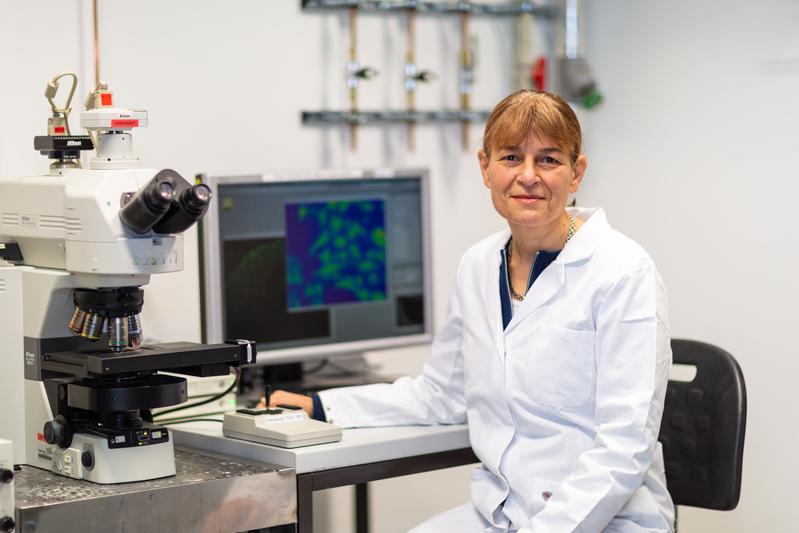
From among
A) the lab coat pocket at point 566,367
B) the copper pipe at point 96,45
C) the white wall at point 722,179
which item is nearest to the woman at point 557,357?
the lab coat pocket at point 566,367

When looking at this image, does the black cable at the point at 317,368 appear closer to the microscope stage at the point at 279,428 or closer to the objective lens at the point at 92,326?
the microscope stage at the point at 279,428

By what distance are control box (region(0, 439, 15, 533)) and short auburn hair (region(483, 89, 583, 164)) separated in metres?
0.98

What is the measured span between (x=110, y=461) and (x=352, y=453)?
43 cm

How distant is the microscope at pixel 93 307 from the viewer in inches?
72.8

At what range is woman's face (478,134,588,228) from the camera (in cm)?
204

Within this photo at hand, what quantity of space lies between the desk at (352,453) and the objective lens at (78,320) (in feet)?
1.20

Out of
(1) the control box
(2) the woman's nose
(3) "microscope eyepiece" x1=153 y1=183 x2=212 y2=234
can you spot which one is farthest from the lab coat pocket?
(1) the control box

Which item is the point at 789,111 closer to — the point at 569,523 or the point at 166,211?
the point at 569,523

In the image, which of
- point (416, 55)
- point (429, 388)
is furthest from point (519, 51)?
point (429, 388)

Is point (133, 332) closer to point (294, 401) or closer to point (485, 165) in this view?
point (294, 401)

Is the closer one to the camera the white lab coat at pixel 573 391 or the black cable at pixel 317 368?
the white lab coat at pixel 573 391

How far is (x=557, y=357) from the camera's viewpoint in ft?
6.62

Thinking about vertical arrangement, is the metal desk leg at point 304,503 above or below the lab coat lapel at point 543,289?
below

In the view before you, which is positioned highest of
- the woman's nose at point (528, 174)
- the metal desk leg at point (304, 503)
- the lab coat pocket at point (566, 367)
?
the woman's nose at point (528, 174)
